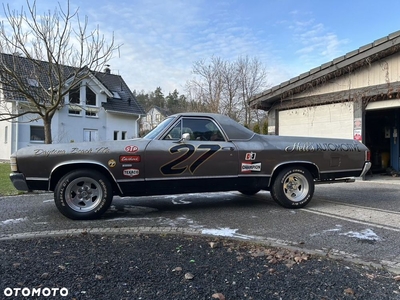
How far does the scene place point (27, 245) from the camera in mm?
3609

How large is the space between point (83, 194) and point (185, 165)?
5.63 feet

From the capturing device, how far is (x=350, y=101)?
1041 cm

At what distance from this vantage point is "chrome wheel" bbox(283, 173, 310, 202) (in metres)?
5.82

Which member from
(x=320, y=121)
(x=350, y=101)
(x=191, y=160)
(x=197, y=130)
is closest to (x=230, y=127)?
(x=197, y=130)

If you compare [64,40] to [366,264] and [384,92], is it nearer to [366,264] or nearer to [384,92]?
[384,92]

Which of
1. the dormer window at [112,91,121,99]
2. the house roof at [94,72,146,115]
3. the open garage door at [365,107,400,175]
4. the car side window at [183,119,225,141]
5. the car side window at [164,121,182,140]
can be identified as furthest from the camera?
the dormer window at [112,91,121,99]

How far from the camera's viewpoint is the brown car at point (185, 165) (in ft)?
15.7

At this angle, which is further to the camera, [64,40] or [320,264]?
[64,40]

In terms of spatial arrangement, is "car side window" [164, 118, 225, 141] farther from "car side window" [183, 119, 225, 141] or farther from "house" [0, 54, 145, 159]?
"house" [0, 54, 145, 159]

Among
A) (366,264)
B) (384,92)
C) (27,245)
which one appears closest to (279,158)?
(366,264)

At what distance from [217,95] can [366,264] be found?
24.7 metres

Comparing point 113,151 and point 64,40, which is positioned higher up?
point 64,40

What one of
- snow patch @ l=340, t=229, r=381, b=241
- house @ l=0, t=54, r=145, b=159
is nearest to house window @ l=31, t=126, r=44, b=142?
house @ l=0, t=54, r=145, b=159

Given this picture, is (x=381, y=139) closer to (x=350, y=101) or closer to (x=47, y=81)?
(x=350, y=101)
